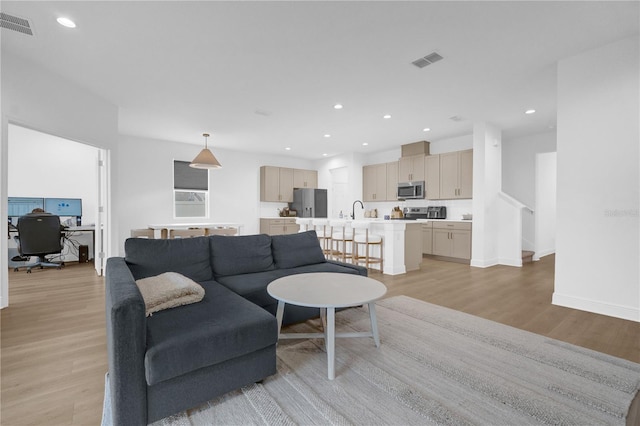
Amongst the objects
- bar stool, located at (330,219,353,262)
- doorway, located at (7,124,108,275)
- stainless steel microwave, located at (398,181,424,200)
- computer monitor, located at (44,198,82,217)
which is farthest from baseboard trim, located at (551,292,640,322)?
computer monitor, located at (44,198,82,217)

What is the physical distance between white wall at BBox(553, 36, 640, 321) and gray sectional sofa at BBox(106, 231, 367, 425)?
3.21 metres

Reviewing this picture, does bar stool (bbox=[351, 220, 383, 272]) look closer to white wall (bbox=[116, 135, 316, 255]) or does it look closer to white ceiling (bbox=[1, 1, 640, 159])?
white ceiling (bbox=[1, 1, 640, 159])

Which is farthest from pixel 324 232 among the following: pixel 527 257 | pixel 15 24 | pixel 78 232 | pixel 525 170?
pixel 78 232

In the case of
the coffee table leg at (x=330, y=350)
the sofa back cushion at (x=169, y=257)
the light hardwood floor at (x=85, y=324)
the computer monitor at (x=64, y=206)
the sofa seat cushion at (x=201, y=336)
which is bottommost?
the light hardwood floor at (x=85, y=324)

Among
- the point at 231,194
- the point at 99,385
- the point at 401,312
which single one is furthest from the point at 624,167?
the point at 231,194

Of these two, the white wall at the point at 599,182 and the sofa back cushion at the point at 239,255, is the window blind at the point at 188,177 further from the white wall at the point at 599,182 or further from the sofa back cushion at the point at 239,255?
the white wall at the point at 599,182

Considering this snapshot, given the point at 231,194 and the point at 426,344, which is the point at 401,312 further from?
the point at 231,194

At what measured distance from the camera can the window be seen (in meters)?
7.24

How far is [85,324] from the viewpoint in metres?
2.77

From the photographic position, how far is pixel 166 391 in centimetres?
144

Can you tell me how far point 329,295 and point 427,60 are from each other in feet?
9.17

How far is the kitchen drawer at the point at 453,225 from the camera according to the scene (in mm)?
5895

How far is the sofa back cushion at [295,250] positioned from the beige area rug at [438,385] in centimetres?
101

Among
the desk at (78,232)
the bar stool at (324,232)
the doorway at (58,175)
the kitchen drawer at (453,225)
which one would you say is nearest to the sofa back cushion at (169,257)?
the bar stool at (324,232)
